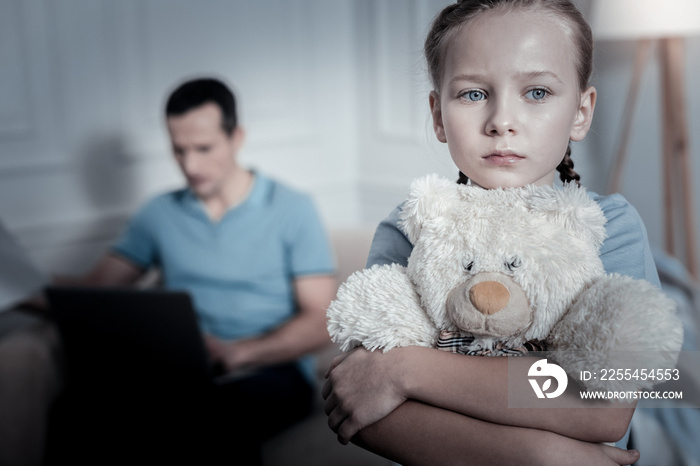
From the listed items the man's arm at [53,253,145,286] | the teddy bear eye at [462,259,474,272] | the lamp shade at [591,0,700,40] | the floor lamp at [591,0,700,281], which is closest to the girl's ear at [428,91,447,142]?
the teddy bear eye at [462,259,474,272]

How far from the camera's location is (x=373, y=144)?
2441mm

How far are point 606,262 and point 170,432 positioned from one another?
109cm

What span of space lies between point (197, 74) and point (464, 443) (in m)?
1.96

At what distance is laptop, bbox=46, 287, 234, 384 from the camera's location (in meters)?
1.26

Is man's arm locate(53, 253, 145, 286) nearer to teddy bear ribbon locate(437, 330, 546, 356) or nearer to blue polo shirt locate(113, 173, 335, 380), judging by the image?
blue polo shirt locate(113, 173, 335, 380)

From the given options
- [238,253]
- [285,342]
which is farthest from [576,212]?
[238,253]

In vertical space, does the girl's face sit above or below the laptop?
above

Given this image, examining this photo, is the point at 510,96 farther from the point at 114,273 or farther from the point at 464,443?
the point at 114,273

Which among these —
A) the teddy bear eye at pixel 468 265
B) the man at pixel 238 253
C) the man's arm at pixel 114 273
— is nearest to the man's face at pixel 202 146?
the man at pixel 238 253

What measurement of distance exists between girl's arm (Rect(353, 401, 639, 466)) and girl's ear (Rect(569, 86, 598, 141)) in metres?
0.25

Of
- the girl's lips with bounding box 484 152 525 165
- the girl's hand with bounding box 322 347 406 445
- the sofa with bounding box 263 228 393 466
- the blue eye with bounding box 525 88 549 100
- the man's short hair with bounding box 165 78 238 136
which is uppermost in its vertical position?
the man's short hair with bounding box 165 78 238 136

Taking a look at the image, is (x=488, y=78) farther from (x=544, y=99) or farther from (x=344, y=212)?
(x=344, y=212)

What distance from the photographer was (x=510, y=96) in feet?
1.66

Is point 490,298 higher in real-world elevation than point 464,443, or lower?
higher
